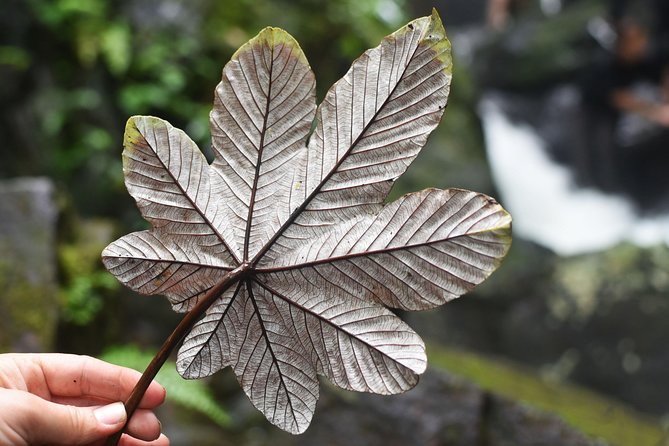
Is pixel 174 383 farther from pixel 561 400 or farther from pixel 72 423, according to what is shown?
pixel 561 400

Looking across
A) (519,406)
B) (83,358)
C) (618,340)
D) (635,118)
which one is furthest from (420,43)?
(635,118)

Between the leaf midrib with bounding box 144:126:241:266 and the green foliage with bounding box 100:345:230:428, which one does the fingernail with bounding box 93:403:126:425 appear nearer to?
the leaf midrib with bounding box 144:126:241:266

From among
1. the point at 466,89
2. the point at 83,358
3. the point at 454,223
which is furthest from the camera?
the point at 466,89

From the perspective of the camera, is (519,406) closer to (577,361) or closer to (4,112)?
(577,361)

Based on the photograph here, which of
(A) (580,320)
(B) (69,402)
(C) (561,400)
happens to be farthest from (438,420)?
(A) (580,320)

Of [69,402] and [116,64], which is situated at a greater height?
[116,64]

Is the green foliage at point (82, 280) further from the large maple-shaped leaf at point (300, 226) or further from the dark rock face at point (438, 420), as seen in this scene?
the large maple-shaped leaf at point (300, 226)

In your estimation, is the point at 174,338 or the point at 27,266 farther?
the point at 27,266
